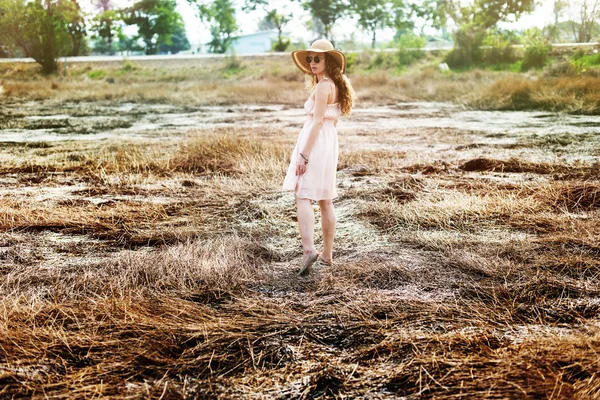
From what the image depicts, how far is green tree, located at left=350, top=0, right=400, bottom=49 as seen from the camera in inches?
1737

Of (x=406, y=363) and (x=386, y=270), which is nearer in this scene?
(x=406, y=363)

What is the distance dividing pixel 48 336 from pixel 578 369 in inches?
89.8

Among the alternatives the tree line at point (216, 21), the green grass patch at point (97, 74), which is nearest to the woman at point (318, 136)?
the tree line at point (216, 21)

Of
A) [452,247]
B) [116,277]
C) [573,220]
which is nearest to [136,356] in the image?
[116,277]

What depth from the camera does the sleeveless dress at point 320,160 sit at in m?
3.67

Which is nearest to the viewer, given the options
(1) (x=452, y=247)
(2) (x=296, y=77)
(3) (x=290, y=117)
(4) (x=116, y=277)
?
(4) (x=116, y=277)

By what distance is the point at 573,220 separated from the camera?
4.64 m

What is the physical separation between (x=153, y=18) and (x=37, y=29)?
70.8 ft

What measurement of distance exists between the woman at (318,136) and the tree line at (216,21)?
16.3 metres

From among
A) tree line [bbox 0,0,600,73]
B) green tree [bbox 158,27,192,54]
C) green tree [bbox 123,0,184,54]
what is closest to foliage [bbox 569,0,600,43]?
tree line [bbox 0,0,600,73]

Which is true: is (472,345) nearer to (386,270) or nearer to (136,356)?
(386,270)

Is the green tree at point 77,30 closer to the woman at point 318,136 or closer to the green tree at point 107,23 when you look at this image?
the green tree at point 107,23

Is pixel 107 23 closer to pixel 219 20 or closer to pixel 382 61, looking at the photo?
pixel 219 20

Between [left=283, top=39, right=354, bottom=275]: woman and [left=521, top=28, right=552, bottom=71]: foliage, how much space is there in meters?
20.2
